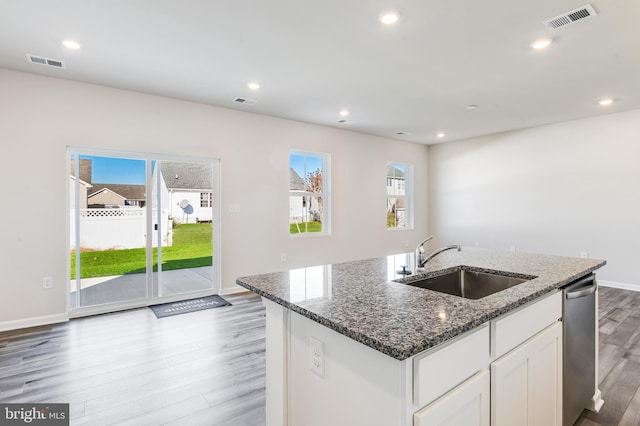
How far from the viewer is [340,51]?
121 inches

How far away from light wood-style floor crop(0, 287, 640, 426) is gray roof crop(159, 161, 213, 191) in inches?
70.6

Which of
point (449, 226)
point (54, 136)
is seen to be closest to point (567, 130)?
point (449, 226)

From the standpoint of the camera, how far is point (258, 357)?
277 cm

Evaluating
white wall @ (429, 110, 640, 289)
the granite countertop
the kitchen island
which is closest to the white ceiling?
white wall @ (429, 110, 640, 289)

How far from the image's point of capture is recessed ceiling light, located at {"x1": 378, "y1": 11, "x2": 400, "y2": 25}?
2.47m

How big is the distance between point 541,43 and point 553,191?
372cm

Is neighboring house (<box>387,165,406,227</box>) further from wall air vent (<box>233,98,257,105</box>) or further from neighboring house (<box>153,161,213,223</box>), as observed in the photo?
neighboring house (<box>153,161,213,223</box>)

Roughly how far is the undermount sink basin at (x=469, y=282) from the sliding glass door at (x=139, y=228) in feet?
11.9

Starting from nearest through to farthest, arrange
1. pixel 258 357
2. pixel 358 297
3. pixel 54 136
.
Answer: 1. pixel 358 297
2. pixel 258 357
3. pixel 54 136

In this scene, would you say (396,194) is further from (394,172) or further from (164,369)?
(164,369)

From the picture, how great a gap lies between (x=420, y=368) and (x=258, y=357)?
7.01ft

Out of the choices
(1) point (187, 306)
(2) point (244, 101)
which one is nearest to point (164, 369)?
(1) point (187, 306)

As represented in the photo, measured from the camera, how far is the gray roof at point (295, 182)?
18.8ft

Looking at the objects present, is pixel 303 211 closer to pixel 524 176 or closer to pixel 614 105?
pixel 524 176
